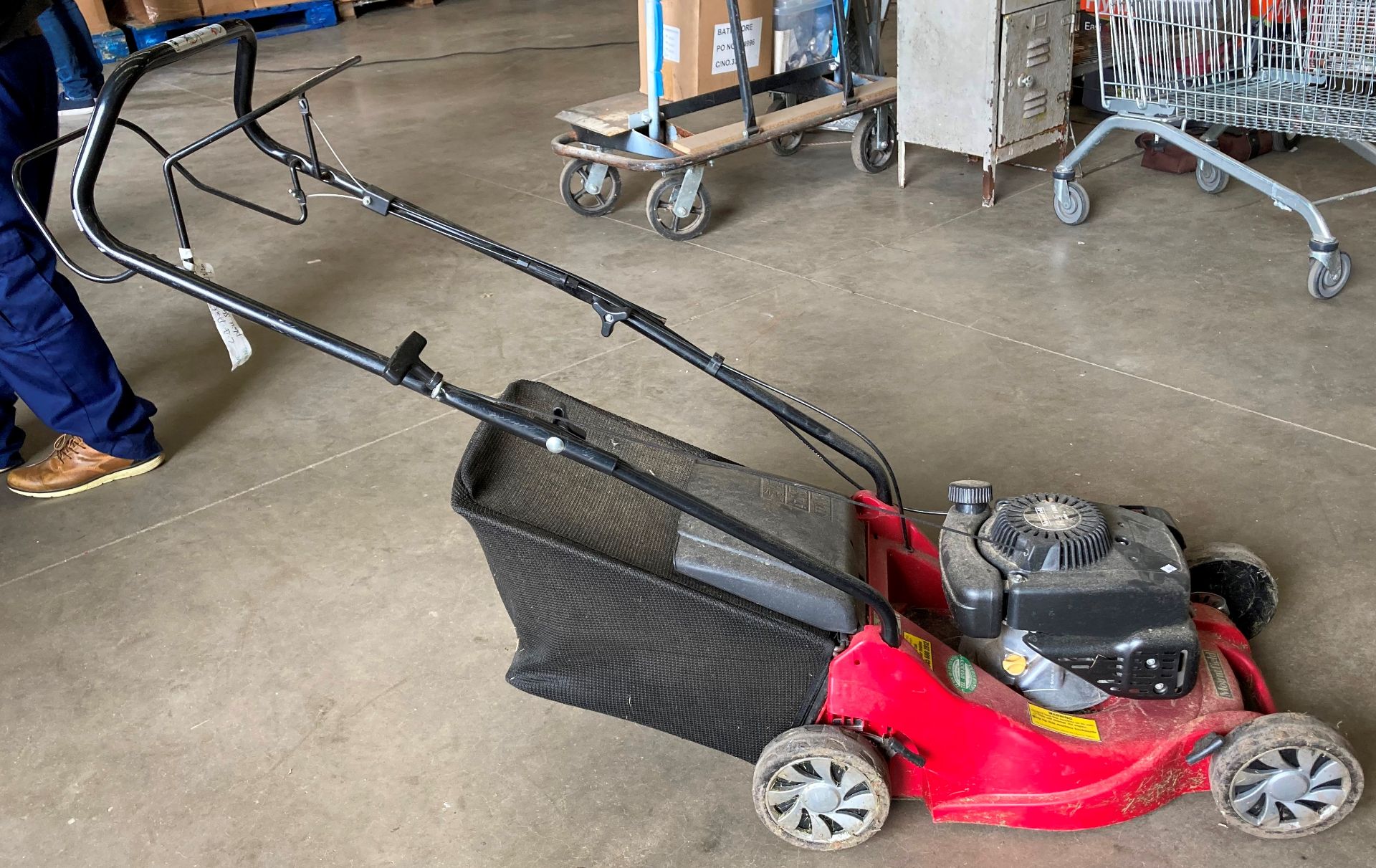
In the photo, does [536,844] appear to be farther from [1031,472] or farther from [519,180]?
[519,180]

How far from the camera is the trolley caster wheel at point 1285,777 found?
1666 mm

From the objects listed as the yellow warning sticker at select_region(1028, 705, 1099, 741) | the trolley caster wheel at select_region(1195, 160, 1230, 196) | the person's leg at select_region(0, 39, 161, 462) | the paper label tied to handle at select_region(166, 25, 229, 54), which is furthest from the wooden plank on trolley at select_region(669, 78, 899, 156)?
the yellow warning sticker at select_region(1028, 705, 1099, 741)

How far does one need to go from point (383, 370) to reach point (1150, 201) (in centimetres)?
354

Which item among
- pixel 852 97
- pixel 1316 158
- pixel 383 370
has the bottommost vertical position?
pixel 1316 158

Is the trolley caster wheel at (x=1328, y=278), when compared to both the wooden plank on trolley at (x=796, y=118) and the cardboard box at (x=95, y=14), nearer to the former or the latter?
the wooden plank on trolley at (x=796, y=118)

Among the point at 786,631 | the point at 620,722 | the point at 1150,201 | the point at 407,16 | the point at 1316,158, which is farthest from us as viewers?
the point at 407,16

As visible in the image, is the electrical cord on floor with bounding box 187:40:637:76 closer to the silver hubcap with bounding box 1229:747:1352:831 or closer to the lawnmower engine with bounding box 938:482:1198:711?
the lawnmower engine with bounding box 938:482:1198:711

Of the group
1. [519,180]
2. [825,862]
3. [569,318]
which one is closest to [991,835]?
[825,862]

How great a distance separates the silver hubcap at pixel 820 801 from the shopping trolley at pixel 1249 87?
2466mm

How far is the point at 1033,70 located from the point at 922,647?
10.1ft

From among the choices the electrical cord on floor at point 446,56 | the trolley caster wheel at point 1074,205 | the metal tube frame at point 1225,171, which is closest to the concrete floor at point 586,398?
the trolley caster wheel at point 1074,205

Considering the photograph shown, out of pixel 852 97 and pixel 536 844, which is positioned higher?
pixel 852 97

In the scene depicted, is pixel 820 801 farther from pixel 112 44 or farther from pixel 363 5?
pixel 363 5

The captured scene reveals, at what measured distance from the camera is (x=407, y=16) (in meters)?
8.49
